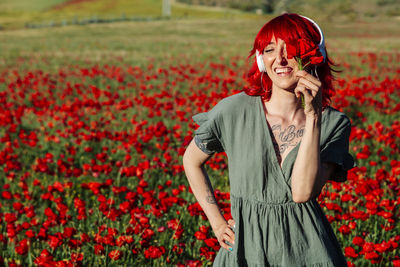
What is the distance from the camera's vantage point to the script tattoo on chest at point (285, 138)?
1750mm

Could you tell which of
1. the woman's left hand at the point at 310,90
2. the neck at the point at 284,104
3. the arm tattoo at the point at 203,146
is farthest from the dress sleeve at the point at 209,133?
the woman's left hand at the point at 310,90

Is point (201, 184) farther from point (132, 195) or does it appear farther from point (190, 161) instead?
point (132, 195)

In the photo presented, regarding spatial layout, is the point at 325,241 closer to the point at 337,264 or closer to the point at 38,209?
the point at 337,264

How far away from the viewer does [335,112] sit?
68.7 inches

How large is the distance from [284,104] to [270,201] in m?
0.42

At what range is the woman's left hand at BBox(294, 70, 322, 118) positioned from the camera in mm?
1370

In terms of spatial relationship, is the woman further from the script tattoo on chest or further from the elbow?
the elbow

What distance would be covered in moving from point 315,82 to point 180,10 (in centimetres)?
8315

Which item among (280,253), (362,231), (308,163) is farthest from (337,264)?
(362,231)

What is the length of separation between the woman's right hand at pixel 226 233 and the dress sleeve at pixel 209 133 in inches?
13.4

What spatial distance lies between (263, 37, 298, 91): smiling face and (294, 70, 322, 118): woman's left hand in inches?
8.7

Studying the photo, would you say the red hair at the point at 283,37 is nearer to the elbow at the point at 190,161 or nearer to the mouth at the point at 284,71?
the mouth at the point at 284,71

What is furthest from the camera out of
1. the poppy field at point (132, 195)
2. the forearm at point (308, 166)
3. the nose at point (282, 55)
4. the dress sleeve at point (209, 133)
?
the poppy field at point (132, 195)

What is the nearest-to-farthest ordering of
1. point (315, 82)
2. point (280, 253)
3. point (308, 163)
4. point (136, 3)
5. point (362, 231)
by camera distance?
1. point (315, 82)
2. point (308, 163)
3. point (280, 253)
4. point (362, 231)
5. point (136, 3)
